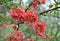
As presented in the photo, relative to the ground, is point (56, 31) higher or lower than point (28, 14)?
lower

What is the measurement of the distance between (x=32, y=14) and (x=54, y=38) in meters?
1.41

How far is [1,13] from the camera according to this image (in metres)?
1.63

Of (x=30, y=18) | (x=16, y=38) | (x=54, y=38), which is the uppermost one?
(x=30, y=18)

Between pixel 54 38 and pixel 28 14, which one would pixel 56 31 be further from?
pixel 28 14

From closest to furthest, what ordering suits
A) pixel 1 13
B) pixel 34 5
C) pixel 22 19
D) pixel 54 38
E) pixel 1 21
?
1. pixel 22 19
2. pixel 34 5
3. pixel 1 21
4. pixel 1 13
5. pixel 54 38

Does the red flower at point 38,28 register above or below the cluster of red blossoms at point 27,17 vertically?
below

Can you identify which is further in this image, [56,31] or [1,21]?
[56,31]

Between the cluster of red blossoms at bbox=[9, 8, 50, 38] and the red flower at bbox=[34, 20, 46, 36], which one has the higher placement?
the cluster of red blossoms at bbox=[9, 8, 50, 38]

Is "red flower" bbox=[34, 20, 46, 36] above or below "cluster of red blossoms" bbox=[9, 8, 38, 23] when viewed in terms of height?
below

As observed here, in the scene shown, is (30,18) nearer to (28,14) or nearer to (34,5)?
(28,14)

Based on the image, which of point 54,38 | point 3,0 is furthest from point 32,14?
point 54,38

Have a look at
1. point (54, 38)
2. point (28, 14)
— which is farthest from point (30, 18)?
point (54, 38)

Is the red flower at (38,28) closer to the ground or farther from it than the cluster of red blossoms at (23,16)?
closer to the ground

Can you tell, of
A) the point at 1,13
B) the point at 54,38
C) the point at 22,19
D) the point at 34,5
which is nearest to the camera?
the point at 22,19
